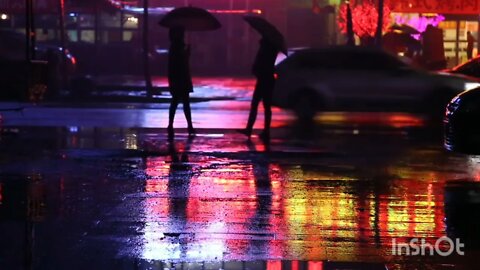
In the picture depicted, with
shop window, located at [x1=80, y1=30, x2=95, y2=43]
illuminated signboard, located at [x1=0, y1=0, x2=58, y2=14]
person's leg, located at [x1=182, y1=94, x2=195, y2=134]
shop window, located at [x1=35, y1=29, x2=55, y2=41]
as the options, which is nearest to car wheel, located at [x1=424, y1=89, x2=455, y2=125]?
person's leg, located at [x1=182, y1=94, x2=195, y2=134]

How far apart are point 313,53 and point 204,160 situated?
775cm

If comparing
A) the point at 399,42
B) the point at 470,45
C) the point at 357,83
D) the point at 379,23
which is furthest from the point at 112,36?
the point at 357,83

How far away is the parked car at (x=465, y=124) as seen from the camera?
9703 millimetres

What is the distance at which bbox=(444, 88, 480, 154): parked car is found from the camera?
970 cm

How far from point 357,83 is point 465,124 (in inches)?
341

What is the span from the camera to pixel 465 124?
32.0ft

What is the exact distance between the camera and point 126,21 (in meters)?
36.6

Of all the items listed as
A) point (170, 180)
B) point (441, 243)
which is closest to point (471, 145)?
point (441, 243)

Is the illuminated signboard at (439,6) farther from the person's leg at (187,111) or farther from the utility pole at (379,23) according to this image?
the person's leg at (187,111)

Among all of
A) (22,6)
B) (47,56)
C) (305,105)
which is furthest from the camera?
(47,56)

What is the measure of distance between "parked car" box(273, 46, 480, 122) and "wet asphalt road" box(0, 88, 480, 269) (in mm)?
2640

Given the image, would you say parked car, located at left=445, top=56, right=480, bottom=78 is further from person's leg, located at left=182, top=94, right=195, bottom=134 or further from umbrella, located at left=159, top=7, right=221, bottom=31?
person's leg, located at left=182, top=94, right=195, bottom=134

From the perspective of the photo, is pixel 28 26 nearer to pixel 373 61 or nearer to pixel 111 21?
pixel 373 61

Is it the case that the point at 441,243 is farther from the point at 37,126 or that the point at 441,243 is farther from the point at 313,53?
the point at 313,53
